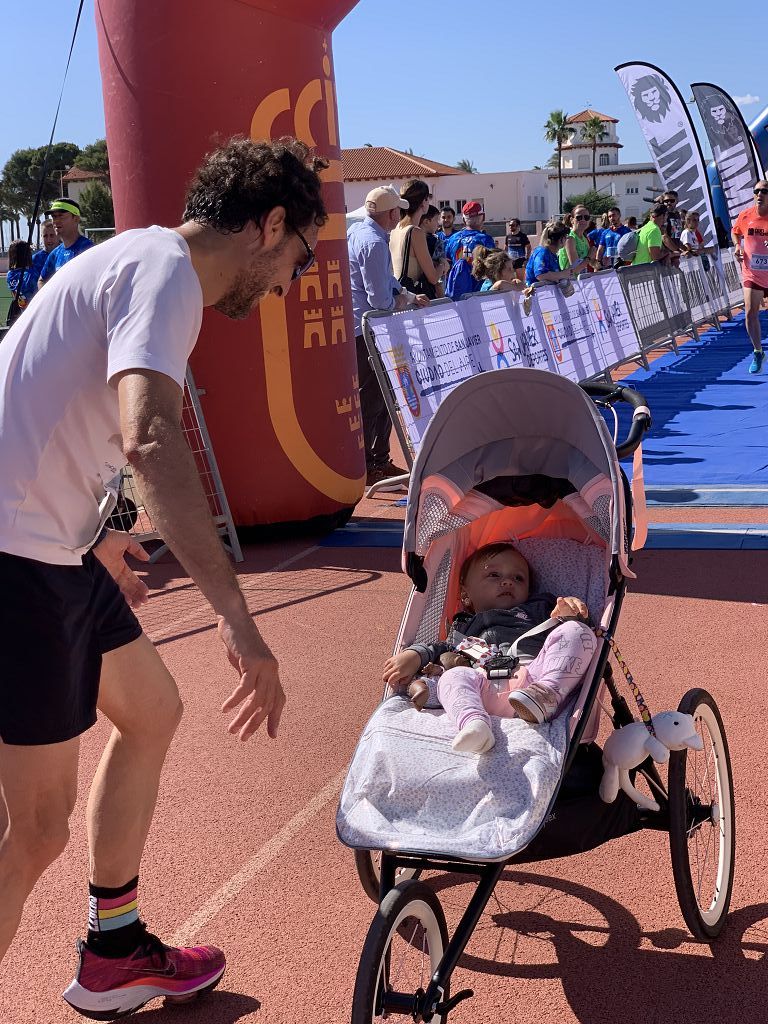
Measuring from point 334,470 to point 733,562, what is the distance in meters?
2.84

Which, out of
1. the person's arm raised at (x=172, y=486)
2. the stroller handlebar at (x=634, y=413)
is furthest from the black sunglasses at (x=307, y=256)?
the stroller handlebar at (x=634, y=413)

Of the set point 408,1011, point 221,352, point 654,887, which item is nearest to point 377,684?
point 654,887

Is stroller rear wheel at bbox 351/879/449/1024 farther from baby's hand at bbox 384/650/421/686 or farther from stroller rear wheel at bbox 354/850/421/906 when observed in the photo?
baby's hand at bbox 384/650/421/686

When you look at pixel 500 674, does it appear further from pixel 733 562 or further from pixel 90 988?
pixel 733 562

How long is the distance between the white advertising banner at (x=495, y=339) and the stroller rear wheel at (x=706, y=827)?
2637 millimetres

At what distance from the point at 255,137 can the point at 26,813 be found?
228 inches

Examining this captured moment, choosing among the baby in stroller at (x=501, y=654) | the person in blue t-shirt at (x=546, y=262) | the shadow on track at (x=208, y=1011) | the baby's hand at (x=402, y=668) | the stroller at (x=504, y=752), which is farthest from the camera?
the person in blue t-shirt at (x=546, y=262)

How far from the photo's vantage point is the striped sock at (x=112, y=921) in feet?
9.49

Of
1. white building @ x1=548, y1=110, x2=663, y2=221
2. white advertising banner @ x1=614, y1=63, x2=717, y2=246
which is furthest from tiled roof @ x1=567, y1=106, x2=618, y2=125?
white advertising banner @ x1=614, y1=63, x2=717, y2=246

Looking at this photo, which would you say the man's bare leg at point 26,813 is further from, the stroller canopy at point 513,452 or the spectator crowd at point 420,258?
the spectator crowd at point 420,258

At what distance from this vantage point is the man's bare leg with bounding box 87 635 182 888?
2828 millimetres

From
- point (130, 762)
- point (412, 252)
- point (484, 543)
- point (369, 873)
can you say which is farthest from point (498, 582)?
point (412, 252)

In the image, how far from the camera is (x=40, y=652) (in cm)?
248

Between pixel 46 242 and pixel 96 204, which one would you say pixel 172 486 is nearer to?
pixel 46 242
